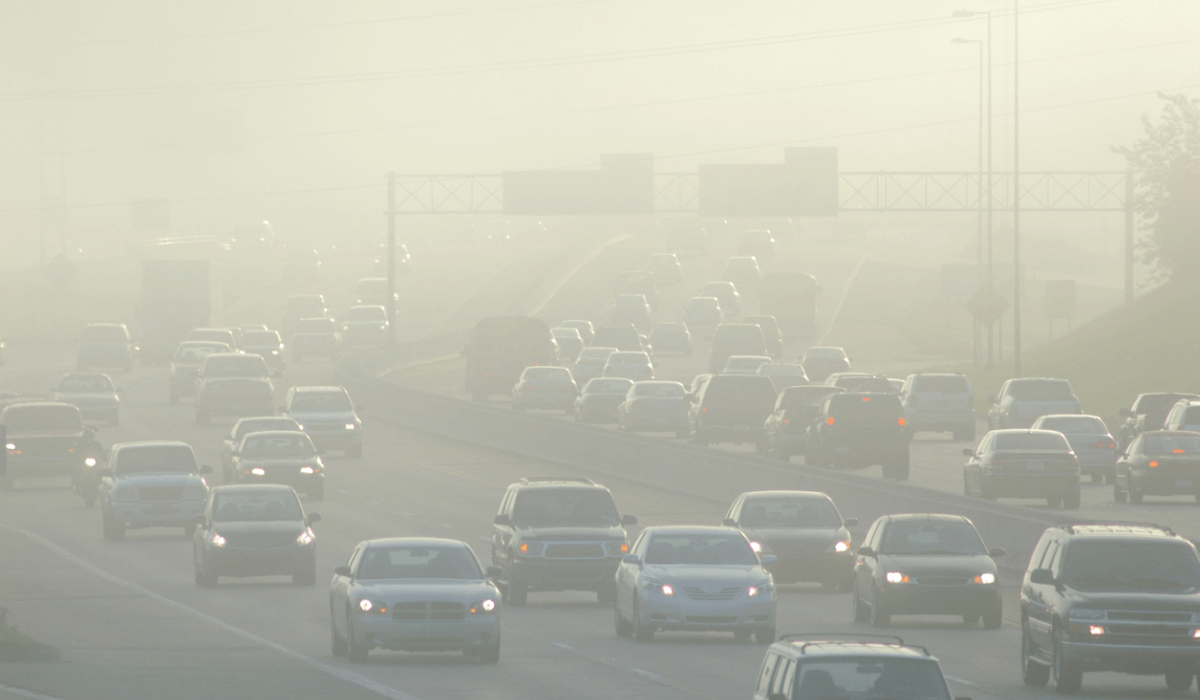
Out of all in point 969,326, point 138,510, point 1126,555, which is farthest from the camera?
point 969,326

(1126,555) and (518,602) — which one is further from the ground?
(1126,555)

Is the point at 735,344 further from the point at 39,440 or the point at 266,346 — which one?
the point at 39,440

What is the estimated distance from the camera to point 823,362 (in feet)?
203

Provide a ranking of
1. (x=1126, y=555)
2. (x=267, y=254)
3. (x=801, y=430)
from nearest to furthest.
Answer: (x=1126, y=555) < (x=801, y=430) < (x=267, y=254)

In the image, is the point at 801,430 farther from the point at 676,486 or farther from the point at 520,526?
the point at 520,526

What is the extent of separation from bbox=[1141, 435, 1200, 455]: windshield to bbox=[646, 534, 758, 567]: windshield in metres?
15.1

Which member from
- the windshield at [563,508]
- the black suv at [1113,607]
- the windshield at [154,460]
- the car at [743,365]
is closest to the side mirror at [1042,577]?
the black suv at [1113,607]

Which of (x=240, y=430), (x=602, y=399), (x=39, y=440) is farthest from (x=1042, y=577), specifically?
(x=602, y=399)

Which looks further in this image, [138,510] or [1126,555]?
[138,510]

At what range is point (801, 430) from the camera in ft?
128

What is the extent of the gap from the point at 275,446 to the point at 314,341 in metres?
44.2

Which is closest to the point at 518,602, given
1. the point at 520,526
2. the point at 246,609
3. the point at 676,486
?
the point at 520,526

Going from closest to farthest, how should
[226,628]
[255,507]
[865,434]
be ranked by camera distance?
[226,628]
[255,507]
[865,434]

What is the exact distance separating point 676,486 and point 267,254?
123 metres
